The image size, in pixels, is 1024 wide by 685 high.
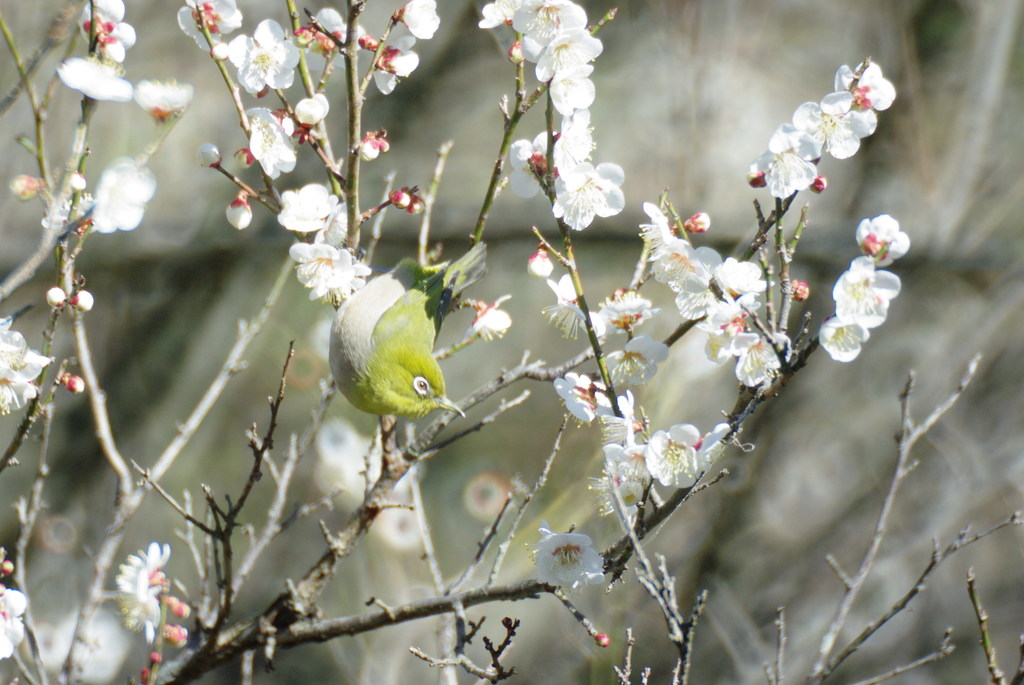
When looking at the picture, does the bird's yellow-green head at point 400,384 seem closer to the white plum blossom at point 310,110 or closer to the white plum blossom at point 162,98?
the white plum blossom at point 310,110

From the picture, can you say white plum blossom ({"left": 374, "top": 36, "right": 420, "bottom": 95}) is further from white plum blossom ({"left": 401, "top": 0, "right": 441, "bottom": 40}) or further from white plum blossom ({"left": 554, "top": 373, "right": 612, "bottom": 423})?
white plum blossom ({"left": 554, "top": 373, "right": 612, "bottom": 423})

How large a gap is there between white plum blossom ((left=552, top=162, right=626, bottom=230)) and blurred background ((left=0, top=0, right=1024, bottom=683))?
270cm

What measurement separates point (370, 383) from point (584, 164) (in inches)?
35.6

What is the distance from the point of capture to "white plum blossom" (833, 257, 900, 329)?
49.9 inches

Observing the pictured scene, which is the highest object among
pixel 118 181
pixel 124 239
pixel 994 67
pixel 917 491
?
pixel 994 67

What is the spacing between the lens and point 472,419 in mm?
4520

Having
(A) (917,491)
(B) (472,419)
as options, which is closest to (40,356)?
(B) (472,419)

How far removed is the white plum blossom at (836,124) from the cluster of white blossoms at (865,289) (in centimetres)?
15

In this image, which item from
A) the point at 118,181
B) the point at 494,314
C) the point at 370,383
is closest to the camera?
the point at 118,181

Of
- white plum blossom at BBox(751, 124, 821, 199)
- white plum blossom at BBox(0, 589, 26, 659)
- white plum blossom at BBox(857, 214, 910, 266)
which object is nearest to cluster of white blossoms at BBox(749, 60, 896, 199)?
white plum blossom at BBox(751, 124, 821, 199)

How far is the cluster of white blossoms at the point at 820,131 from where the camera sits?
→ 52.6 inches

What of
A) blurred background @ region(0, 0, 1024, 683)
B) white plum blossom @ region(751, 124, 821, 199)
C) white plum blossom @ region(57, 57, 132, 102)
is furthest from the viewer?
blurred background @ region(0, 0, 1024, 683)

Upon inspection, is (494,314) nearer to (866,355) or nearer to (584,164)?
(584,164)

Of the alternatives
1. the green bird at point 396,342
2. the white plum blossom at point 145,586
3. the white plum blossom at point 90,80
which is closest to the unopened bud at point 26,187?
the white plum blossom at point 90,80
